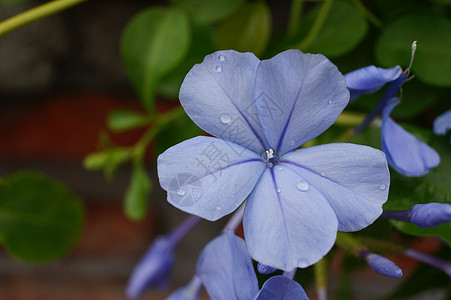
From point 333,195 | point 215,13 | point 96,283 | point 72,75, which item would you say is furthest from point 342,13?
point 96,283

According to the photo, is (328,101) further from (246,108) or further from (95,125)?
(95,125)

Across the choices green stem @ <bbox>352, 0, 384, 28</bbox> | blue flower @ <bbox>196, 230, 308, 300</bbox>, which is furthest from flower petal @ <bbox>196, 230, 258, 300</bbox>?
green stem @ <bbox>352, 0, 384, 28</bbox>

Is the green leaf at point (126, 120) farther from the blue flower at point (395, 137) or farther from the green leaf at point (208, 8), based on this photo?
the blue flower at point (395, 137)

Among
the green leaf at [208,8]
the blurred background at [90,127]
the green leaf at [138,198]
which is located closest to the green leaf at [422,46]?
the blurred background at [90,127]

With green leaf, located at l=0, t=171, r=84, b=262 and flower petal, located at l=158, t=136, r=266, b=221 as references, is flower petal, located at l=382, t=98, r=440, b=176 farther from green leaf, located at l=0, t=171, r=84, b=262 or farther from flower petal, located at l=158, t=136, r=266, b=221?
green leaf, located at l=0, t=171, r=84, b=262

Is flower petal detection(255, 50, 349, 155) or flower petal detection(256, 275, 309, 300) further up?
flower petal detection(255, 50, 349, 155)

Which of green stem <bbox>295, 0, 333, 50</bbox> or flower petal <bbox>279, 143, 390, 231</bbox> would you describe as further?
green stem <bbox>295, 0, 333, 50</bbox>
